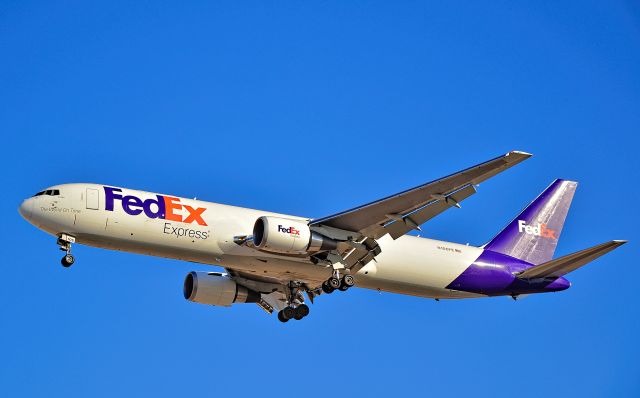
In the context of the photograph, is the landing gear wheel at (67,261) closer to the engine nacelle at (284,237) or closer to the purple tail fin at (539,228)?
the engine nacelle at (284,237)

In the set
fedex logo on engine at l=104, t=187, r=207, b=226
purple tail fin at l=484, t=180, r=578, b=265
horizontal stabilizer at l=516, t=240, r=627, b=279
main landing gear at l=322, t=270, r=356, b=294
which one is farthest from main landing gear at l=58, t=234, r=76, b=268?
horizontal stabilizer at l=516, t=240, r=627, b=279

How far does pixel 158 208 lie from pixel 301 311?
876cm

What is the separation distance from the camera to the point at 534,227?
4759 centimetres

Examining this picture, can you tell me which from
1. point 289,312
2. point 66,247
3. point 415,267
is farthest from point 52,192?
point 415,267

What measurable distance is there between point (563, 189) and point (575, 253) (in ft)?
27.9

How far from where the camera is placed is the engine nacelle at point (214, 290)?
4497 centimetres

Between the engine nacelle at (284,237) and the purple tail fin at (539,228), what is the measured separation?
35.0ft

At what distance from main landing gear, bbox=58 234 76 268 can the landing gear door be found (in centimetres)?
148

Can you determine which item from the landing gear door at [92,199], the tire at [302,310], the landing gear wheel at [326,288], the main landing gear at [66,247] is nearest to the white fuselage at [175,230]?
the landing gear door at [92,199]

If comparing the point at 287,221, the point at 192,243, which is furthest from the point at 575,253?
the point at 192,243

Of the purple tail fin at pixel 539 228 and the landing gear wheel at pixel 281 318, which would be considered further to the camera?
the purple tail fin at pixel 539 228

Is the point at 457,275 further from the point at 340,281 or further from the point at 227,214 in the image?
the point at 227,214

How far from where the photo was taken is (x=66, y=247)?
128 feet

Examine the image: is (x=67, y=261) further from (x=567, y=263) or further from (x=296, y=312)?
(x=567, y=263)
